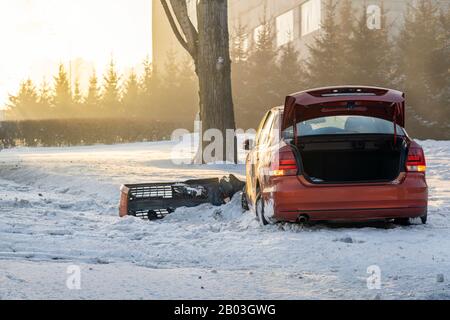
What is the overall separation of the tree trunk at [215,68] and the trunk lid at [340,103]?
33.4 ft

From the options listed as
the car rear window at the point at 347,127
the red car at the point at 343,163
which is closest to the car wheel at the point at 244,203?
the red car at the point at 343,163

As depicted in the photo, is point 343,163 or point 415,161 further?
point 343,163

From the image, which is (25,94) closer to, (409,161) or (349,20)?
(349,20)

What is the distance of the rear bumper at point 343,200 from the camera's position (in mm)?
7898

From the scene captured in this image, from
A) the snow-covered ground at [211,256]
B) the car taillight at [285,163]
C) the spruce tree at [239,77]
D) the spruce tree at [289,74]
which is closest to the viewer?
the snow-covered ground at [211,256]

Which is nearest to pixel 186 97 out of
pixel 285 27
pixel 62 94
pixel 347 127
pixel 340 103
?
pixel 285 27

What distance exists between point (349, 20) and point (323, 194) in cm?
3105

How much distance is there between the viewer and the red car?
312 inches

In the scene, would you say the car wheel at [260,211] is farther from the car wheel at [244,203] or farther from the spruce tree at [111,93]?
the spruce tree at [111,93]

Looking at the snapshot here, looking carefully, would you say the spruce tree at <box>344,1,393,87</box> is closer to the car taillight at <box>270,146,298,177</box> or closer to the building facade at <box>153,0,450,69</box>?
the building facade at <box>153,0,450,69</box>

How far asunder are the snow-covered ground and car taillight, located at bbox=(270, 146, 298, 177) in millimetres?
713

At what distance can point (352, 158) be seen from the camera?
8.52 metres

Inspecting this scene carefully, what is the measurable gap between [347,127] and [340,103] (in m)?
0.81

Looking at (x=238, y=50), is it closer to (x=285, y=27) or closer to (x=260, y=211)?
(x=285, y=27)
